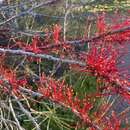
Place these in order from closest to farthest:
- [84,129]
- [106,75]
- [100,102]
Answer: [106,75]
[84,129]
[100,102]

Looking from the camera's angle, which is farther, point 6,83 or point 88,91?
point 88,91

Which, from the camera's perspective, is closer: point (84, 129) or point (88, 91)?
point (84, 129)

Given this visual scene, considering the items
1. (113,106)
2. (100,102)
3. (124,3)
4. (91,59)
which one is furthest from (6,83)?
(124,3)

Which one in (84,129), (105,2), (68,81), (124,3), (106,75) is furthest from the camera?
(124,3)

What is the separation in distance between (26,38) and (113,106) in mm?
960

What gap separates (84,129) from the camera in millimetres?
2992

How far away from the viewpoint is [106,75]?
1.74 meters

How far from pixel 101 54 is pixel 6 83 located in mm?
656

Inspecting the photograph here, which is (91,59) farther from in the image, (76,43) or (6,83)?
(6,83)

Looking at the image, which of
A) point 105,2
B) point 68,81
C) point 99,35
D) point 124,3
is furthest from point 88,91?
point 124,3

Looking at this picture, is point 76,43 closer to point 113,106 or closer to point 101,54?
point 101,54

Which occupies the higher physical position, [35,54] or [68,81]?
[35,54]

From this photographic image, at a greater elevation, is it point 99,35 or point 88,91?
point 99,35

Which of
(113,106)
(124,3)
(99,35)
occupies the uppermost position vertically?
(99,35)
